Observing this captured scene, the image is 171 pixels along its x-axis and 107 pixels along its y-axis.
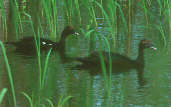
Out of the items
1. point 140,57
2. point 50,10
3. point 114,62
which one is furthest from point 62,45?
point 50,10

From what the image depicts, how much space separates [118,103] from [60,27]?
463 cm

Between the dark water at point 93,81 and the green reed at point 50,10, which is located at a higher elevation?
the green reed at point 50,10

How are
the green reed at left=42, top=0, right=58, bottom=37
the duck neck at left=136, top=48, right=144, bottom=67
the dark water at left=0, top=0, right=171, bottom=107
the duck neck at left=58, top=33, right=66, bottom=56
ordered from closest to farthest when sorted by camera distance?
the dark water at left=0, top=0, right=171, bottom=107 < the green reed at left=42, top=0, right=58, bottom=37 < the duck neck at left=136, top=48, right=144, bottom=67 < the duck neck at left=58, top=33, right=66, bottom=56

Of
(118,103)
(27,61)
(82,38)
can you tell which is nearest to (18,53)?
(27,61)

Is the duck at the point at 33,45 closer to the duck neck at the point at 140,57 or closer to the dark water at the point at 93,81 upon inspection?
the dark water at the point at 93,81

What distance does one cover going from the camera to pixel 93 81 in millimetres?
6680

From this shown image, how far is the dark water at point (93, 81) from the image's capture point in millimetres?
5758

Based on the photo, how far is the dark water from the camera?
576cm

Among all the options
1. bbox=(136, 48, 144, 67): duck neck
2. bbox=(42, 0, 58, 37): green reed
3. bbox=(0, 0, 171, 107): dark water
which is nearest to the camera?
bbox=(0, 0, 171, 107): dark water

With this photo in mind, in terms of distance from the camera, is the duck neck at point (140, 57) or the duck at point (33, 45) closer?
the duck neck at point (140, 57)

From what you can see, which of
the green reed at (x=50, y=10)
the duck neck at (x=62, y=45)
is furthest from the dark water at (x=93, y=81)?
the green reed at (x=50, y=10)

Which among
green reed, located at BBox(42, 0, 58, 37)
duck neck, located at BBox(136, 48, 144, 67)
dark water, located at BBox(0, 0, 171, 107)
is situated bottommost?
dark water, located at BBox(0, 0, 171, 107)

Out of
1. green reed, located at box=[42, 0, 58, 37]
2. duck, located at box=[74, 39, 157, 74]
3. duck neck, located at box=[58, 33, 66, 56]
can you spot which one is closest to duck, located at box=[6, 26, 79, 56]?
duck neck, located at box=[58, 33, 66, 56]

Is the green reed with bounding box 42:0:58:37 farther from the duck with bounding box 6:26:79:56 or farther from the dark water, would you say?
the dark water
